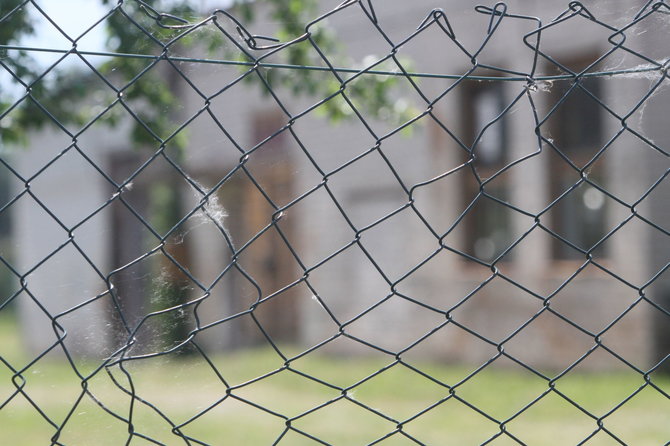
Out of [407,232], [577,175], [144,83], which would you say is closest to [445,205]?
[407,232]

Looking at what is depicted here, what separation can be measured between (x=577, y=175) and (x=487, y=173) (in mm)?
865

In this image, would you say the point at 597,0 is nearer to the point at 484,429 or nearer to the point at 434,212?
the point at 484,429

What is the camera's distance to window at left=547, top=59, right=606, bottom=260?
6512 millimetres

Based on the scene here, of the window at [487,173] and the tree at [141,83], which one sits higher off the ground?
the window at [487,173]

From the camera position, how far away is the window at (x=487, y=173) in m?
7.03

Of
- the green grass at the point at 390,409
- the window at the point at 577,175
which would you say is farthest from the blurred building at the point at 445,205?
the green grass at the point at 390,409

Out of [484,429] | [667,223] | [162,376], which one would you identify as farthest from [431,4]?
[162,376]

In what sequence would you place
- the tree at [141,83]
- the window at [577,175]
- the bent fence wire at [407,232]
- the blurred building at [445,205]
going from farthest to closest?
1. the window at [577,175]
2. the blurred building at [445,205]
3. the bent fence wire at [407,232]
4. the tree at [141,83]

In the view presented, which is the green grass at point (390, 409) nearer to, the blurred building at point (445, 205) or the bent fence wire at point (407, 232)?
the bent fence wire at point (407, 232)

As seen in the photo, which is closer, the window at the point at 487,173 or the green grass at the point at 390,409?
the green grass at the point at 390,409

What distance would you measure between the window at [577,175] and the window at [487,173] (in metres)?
0.49

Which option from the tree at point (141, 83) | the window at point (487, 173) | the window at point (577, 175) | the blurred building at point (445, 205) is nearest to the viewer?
the tree at point (141, 83)

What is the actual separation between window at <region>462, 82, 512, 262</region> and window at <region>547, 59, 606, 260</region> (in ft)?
1.60

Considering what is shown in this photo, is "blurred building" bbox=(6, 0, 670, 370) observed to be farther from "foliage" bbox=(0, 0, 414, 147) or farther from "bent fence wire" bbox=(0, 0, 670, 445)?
"foliage" bbox=(0, 0, 414, 147)
